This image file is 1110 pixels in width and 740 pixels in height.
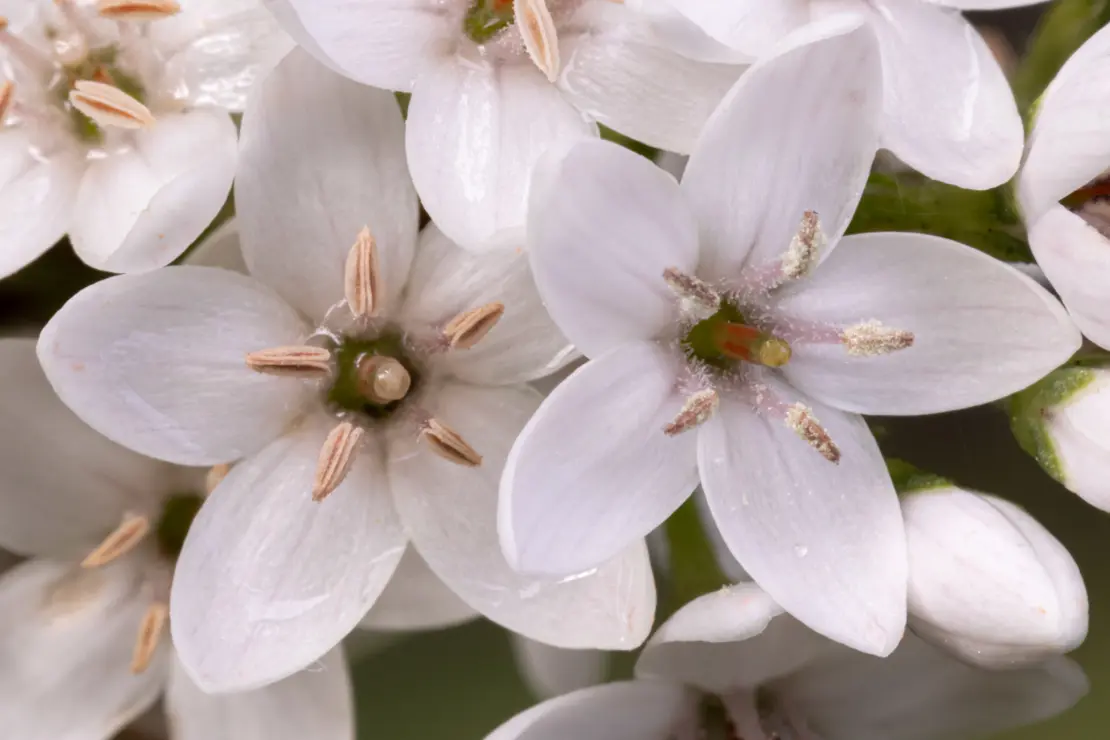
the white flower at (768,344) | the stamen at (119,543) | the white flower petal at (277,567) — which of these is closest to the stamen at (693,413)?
the white flower at (768,344)

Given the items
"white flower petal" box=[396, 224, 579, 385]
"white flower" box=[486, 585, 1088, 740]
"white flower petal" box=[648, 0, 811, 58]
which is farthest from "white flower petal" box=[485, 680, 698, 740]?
"white flower petal" box=[648, 0, 811, 58]

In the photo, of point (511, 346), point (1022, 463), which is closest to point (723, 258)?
point (511, 346)

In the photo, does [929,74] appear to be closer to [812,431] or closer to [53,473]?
[812,431]

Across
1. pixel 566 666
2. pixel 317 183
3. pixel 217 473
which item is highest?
pixel 317 183

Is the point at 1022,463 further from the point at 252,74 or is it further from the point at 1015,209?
the point at 252,74

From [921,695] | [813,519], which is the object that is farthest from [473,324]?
[921,695]

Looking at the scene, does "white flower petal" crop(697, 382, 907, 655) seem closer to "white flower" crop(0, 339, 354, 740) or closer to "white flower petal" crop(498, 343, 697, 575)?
"white flower petal" crop(498, 343, 697, 575)
